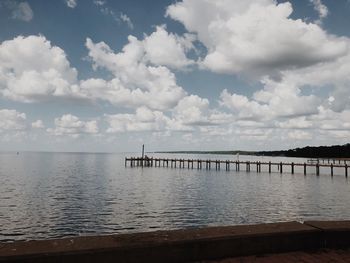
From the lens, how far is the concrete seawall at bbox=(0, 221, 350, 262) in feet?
16.8

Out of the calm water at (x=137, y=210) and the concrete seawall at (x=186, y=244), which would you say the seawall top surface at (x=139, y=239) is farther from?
the calm water at (x=137, y=210)

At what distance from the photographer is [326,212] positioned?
28.7 m

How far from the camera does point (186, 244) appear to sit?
225 inches

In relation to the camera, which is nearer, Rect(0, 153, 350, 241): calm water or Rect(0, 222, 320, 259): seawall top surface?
Rect(0, 222, 320, 259): seawall top surface

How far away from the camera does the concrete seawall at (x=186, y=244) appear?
5125 millimetres

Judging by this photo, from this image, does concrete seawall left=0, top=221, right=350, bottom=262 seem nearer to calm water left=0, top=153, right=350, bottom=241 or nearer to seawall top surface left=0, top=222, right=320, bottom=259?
seawall top surface left=0, top=222, right=320, bottom=259

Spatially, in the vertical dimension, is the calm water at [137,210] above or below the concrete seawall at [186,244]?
below

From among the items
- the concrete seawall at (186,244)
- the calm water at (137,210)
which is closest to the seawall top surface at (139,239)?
the concrete seawall at (186,244)

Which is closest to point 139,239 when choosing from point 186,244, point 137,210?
point 186,244

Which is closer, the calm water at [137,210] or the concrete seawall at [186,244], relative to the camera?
the concrete seawall at [186,244]

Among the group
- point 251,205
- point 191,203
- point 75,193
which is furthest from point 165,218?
point 75,193

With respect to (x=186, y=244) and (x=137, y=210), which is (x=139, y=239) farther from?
(x=137, y=210)

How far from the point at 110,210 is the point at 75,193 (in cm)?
1254

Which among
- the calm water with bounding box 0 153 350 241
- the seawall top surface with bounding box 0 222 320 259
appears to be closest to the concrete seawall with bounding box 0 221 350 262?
the seawall top surface with bounding box 0 222 320 259
